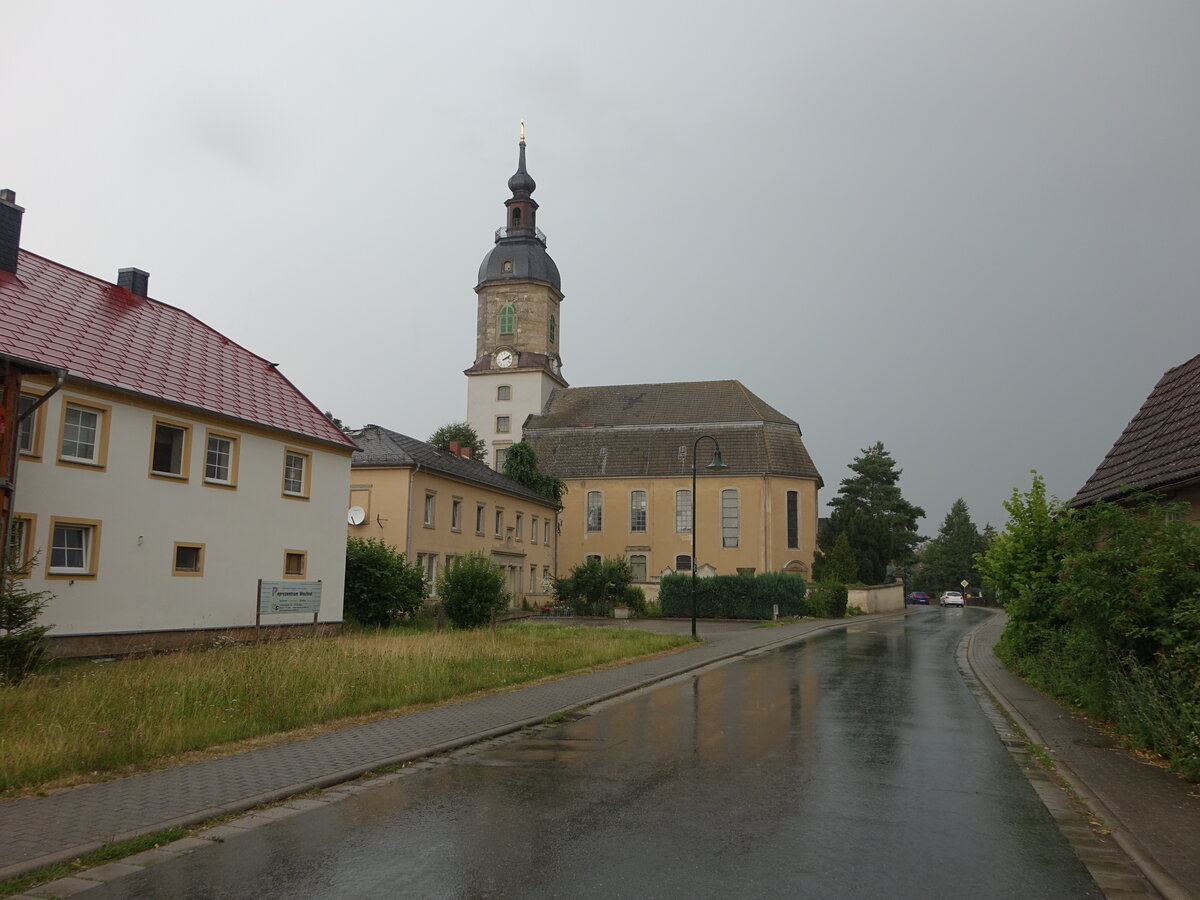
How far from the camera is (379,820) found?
22.0 feet

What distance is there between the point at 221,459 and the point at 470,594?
765cm

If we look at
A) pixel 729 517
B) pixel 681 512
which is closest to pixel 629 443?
pixel 681 512

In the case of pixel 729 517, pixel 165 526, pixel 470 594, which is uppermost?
pixel 729 517

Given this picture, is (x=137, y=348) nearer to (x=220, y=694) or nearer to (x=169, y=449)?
(x=169, y=449)

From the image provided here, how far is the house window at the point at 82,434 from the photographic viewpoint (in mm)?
16938

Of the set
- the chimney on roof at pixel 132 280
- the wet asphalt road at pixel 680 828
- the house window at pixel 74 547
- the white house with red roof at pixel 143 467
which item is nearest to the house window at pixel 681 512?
the white house with red roof at pixel 143 467

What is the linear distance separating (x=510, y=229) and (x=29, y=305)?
50867 millimetres

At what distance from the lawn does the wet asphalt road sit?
2.49 meters

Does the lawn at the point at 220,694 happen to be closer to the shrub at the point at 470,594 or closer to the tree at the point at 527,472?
the shrub at the point at 470,594

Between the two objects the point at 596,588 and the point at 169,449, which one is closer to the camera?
the point at 169,449

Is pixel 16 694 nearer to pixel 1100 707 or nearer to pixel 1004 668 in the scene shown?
pixel 1100 707

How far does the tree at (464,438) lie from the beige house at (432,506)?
21185mm

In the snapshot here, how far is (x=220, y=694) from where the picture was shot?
11070 mm

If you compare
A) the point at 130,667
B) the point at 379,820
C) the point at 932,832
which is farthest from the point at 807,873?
the point at 130,667
